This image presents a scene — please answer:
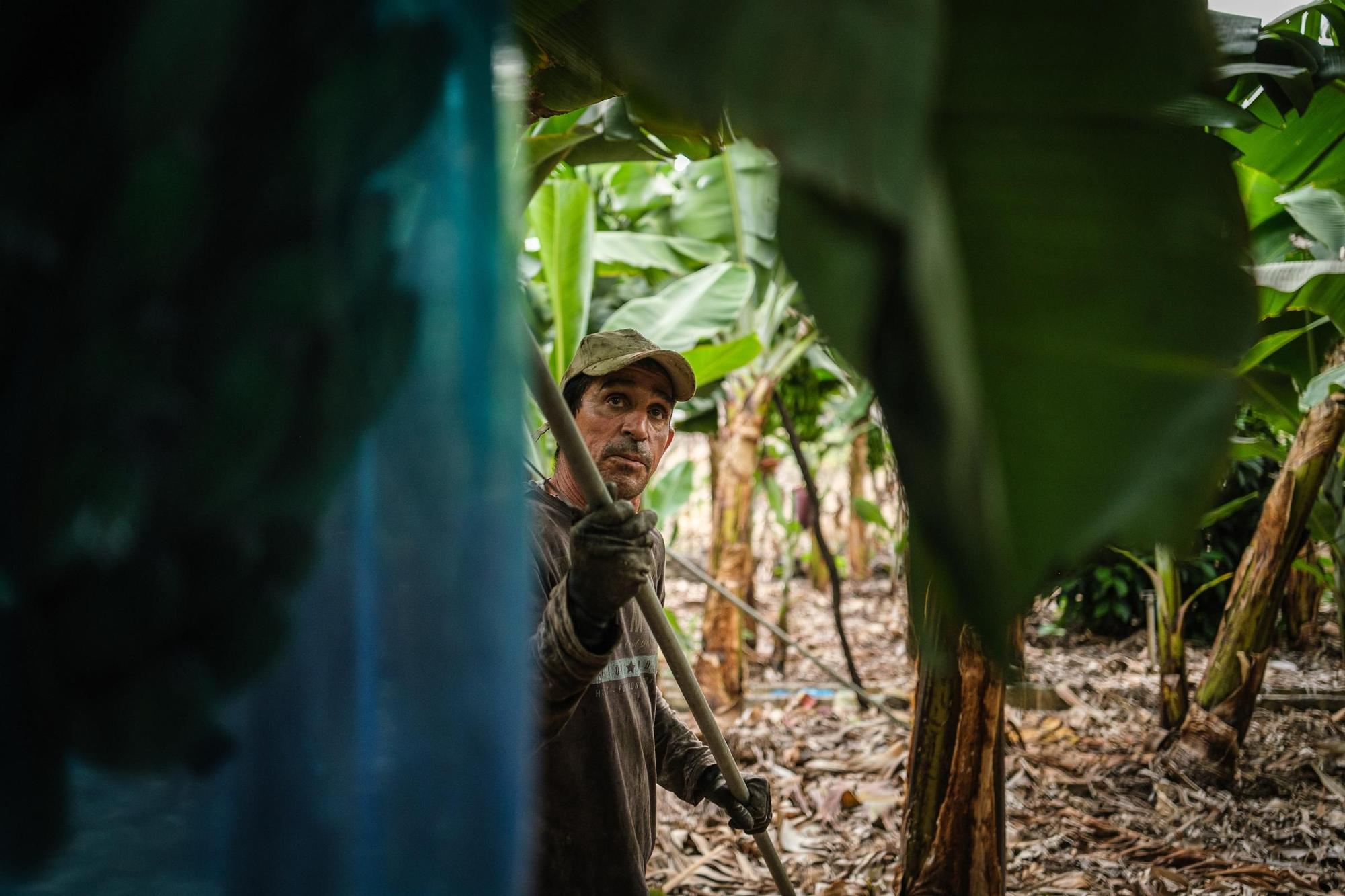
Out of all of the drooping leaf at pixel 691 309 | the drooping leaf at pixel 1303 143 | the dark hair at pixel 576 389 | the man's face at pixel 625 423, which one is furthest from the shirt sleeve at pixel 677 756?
the drooping leaf at pixel 1303 143

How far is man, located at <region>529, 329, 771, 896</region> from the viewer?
802mm

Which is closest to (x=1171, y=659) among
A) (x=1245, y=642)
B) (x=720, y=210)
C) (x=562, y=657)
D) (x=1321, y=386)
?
(x=1245, y=642)

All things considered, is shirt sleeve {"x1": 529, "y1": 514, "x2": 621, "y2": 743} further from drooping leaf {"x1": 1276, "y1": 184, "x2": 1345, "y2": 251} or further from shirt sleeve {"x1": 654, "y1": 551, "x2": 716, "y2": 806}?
drooping leaf {"x1": 1276, "y1": 184, "x2": 1345, "y2": 251}

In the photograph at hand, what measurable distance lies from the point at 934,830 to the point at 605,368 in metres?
1.04

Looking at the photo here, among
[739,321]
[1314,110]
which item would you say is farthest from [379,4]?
[739,321]

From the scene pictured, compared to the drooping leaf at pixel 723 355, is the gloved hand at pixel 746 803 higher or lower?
lower

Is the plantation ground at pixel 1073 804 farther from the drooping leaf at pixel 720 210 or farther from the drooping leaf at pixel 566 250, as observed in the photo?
the drooping leaf at pixel 720 210

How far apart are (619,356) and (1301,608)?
4.27 metres

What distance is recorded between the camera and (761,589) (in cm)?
634

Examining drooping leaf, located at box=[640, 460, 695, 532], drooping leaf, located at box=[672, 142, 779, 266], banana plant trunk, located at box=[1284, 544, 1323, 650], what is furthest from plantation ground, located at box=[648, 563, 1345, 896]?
drooping leaf, located at box=[672, 142, 779, 266]

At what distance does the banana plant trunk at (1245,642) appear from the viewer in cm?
241

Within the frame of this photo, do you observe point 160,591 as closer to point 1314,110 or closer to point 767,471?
point 1314,110

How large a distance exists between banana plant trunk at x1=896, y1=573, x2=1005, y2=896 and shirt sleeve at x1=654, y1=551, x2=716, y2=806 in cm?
41

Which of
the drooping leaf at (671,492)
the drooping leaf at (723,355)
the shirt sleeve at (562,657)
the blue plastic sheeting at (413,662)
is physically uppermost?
the drooping leaf at (723,355)
